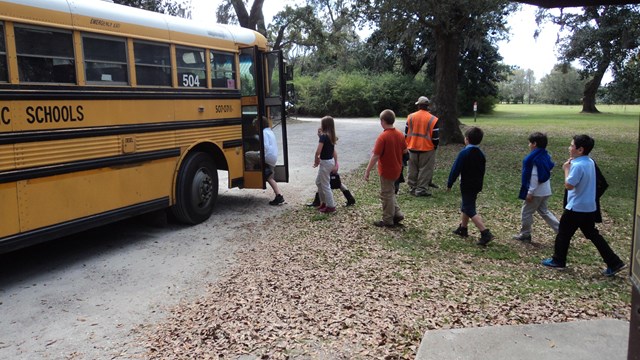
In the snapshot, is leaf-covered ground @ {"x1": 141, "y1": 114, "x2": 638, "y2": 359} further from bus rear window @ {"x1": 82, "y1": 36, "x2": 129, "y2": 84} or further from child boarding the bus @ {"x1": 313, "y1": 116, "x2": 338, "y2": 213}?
bus rear window @ {"x1": 82, "y1": 36, "x2": 129, "y2": 84}

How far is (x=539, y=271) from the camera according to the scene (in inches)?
225

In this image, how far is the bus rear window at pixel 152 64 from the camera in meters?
6.70

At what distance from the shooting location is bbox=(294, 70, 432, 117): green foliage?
3709cm

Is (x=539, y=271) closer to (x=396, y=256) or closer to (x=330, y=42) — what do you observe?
(x=396, y=256)

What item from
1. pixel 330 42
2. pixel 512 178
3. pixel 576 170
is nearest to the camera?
pixel 576 170

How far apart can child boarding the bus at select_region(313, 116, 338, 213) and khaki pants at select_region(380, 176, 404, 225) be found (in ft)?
4.01

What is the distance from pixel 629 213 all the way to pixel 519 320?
5.62m

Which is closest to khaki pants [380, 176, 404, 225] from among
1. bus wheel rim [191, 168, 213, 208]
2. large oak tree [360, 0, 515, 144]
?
bus wheel rim [191, 168, 213, 208]

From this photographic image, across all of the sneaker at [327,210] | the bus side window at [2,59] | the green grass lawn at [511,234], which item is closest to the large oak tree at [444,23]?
the green grass lawn at [511,234]

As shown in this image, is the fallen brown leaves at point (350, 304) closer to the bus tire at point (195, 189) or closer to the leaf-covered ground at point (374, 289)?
the leaf-covered ground at point (374, 289)

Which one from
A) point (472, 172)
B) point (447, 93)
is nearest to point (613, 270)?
point (472, 172)

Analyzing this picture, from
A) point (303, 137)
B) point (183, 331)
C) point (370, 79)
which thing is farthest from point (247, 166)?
point (370, 79)

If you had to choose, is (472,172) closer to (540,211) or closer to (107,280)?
(540,211)

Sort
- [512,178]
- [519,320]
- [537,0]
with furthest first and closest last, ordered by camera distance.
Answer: [512,178], [519,320], [537,0]
